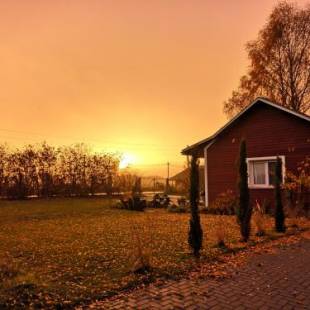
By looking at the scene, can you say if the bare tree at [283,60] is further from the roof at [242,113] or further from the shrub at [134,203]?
the shrub at [134,203]

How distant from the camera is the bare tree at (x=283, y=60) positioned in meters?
29.7

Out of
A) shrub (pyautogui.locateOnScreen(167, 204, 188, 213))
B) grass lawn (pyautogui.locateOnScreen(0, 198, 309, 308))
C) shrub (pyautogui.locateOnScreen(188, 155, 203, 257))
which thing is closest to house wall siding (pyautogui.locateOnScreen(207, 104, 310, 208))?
shrub (pyautogui.locateOnScreen(167, 204, 188, 213))

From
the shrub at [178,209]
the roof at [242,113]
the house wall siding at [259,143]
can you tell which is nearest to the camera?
the roof at [242,113]

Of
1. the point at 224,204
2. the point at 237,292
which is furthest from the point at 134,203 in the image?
the point at 237,292

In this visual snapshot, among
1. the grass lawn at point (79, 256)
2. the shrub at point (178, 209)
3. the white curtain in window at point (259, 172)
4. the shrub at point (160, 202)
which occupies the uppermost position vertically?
the white curtain in window at point (259, 172)

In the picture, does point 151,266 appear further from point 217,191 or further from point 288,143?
point 217,191

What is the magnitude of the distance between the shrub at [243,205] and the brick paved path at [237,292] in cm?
298

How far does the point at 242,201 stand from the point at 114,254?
4.37 m

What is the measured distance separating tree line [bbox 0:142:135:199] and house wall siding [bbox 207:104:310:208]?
8185 mm

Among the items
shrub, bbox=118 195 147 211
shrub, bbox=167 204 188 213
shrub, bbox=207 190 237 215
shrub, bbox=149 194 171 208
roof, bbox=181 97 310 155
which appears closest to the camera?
roof, bbox=181 97 310 155

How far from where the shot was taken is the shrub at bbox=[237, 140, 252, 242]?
34.2ft

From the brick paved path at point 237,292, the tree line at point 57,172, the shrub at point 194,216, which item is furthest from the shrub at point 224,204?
the brick paved path at point 237,292

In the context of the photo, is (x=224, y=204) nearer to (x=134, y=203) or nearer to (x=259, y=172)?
(x=259, y=172)

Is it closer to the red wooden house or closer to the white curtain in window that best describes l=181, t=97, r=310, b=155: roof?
the red wooden house
